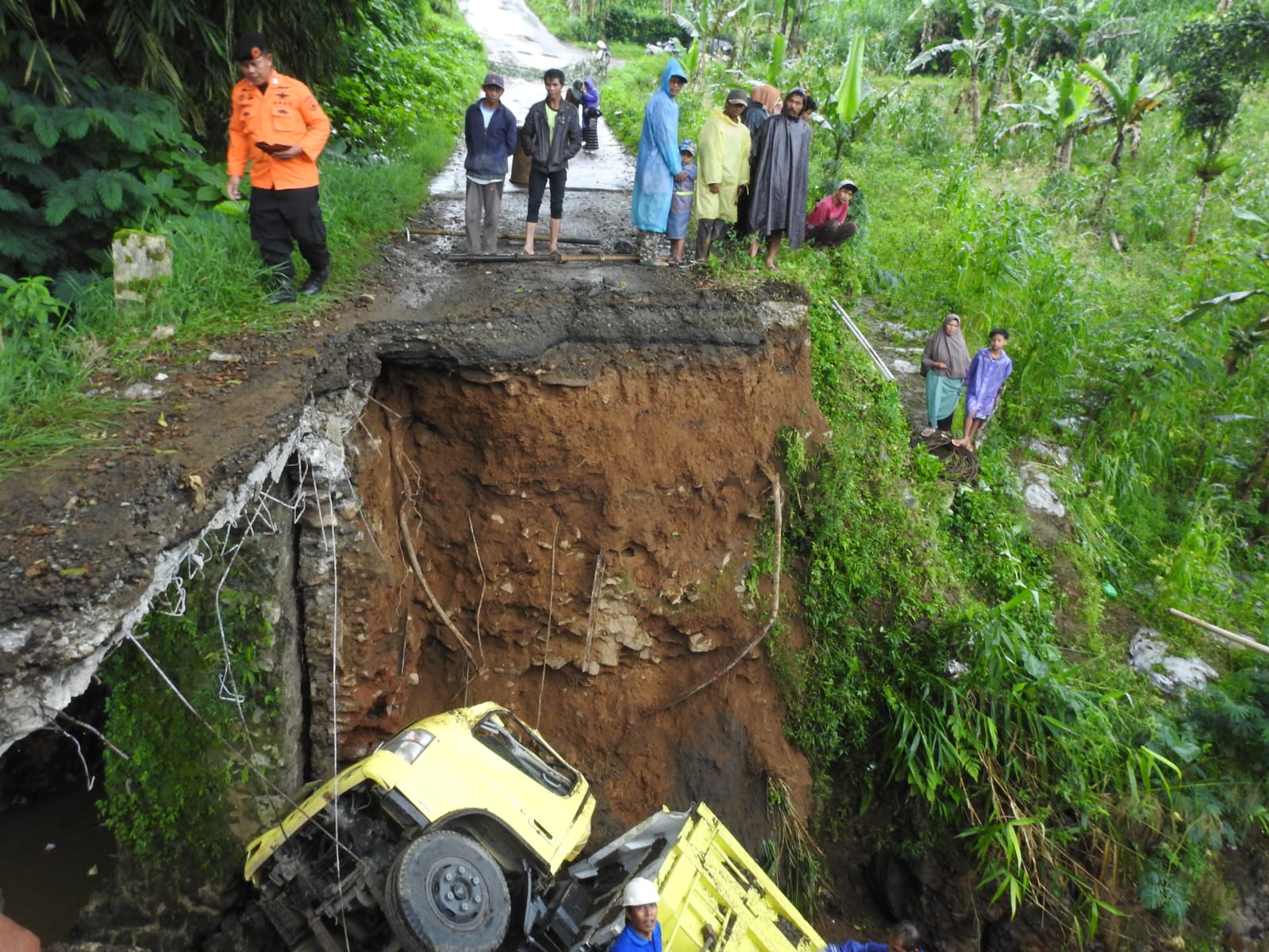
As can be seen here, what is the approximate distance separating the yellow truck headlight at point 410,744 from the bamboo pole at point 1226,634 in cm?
663

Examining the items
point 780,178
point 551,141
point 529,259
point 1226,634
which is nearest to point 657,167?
point 551,141

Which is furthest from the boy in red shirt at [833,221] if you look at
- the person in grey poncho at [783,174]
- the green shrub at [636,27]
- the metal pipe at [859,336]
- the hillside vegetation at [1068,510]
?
the green shrub at [636,27]

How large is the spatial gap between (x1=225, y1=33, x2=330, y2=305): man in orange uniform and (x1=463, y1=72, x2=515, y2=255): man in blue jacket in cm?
161

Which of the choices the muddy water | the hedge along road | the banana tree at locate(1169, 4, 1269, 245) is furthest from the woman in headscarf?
the muddy water

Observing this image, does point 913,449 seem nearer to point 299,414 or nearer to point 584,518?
point 584,518

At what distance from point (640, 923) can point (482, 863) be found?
0.98 meters

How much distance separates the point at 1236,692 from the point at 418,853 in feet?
23.0

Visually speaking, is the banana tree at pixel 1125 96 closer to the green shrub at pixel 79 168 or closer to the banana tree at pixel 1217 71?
the banana tree at pixel 1217 71

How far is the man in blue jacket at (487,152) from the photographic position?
22.4 feet

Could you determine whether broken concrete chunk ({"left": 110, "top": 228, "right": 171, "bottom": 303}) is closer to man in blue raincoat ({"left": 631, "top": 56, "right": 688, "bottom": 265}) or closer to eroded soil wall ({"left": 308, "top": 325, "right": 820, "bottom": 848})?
eroded soil wall ({"left": 308, "top": 325, "right": 820, "bottom": 848})

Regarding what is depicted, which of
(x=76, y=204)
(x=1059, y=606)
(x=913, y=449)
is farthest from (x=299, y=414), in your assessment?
(x=1059, y=606)

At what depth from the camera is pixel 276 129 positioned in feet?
16.9

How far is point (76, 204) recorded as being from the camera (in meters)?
5.43

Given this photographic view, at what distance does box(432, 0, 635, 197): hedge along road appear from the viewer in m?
10.6
